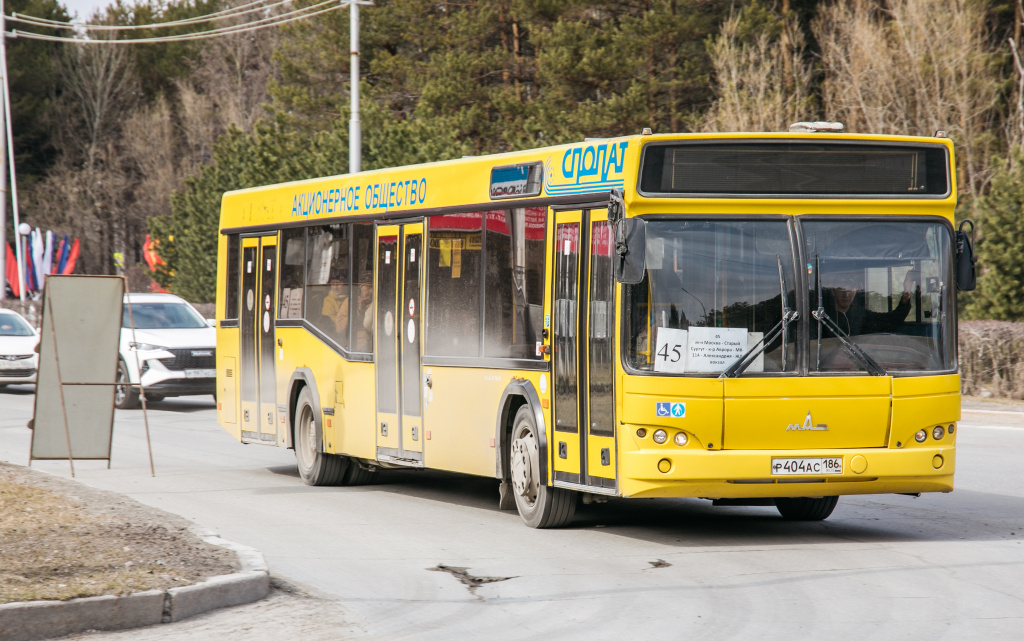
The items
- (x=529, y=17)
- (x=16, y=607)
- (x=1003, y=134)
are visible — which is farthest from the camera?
(x=529, y=17)

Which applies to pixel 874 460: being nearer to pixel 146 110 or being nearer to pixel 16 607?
pixel 16 607

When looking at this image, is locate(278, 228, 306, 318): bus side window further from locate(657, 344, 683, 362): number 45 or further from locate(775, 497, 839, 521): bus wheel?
locate(657, 344, 683, 362): number 45

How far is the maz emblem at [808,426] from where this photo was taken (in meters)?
9.54

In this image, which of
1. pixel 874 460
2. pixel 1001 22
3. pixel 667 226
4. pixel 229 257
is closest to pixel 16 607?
pixel 667 226

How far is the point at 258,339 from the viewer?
1567 centimetres

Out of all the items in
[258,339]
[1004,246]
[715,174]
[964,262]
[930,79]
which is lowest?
[258,339]

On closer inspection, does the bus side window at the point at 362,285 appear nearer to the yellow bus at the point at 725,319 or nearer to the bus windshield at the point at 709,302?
the yellow bus at the point at 725,319

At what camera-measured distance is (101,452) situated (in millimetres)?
14148

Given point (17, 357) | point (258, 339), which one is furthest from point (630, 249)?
point (17, 357)

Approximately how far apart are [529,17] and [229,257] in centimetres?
2969

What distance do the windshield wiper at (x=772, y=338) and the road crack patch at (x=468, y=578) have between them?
2.05 metres

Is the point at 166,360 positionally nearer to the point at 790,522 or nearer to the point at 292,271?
the point at 292,271

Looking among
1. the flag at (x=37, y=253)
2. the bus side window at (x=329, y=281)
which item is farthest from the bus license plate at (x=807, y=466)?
the flag at (x=37, y=253)

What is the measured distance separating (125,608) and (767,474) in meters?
4.22
